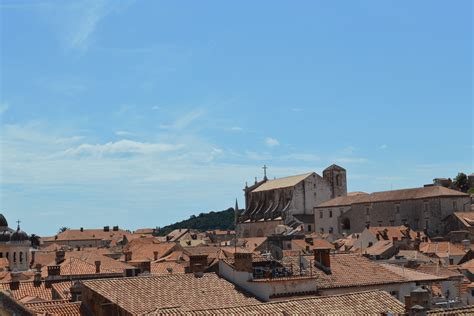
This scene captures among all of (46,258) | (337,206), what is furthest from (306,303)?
(337,206)

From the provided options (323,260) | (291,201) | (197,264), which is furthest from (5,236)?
(291,201)

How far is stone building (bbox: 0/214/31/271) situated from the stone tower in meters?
78.2

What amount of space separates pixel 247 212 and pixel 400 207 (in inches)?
1646

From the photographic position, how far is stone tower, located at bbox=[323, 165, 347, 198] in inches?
5608

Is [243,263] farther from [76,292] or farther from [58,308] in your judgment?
[58,308]

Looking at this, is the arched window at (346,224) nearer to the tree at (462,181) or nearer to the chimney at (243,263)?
the tree at (462,181)

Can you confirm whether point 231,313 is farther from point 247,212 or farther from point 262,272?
point 247,212

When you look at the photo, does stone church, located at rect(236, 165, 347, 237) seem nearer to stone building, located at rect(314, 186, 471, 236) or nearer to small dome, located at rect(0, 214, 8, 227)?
stone building, located at rect(314, 186, 471, 236)

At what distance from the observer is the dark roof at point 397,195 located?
364ft

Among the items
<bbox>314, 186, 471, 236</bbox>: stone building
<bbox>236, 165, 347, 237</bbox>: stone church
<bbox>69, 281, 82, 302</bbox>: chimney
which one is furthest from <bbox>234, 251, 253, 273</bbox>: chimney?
<bbox>236, 165, 347, 237</bbox>: stone church

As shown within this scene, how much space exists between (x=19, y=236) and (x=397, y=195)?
64271mm

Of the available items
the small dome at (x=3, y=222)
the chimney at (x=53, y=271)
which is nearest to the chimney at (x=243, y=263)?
the chimney at (x=53, y=271)

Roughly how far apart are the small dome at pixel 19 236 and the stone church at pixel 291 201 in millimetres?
60066

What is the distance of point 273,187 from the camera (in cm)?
14450
